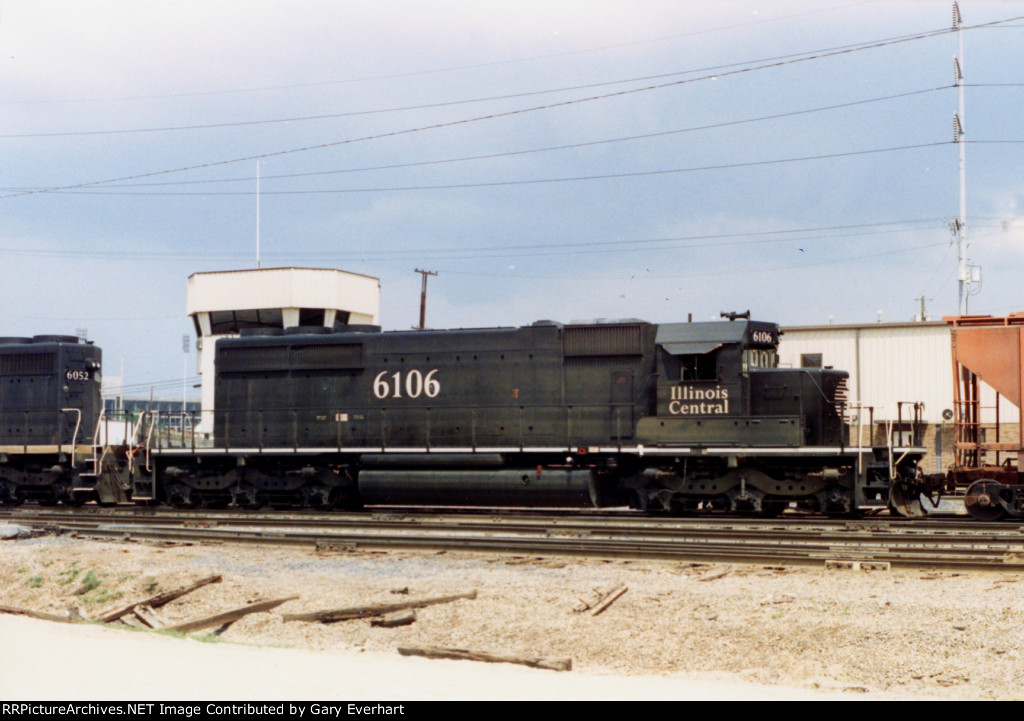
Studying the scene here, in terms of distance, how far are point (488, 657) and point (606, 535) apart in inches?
279

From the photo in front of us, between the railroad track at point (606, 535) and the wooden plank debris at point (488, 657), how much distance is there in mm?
4923

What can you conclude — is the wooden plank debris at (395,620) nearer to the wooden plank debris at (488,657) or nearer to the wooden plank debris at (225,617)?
the wooden plank debris at (225,617)

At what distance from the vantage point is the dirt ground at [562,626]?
6602 millimetres

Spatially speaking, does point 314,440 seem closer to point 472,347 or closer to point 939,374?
point 472,347

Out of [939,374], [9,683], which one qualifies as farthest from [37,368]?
[939,374]

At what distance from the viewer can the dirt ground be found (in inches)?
260

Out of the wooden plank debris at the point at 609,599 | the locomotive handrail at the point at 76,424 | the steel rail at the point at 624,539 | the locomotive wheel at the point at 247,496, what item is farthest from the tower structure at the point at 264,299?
the wooden plank debris at the point at 609,599

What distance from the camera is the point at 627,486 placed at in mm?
17562

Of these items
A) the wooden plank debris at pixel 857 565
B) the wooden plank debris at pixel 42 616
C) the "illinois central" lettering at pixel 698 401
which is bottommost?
the wooden plank debris at pixel 42 616

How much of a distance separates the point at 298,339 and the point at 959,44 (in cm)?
2125

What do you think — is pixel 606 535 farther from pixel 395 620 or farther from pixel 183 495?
pixel 183 495

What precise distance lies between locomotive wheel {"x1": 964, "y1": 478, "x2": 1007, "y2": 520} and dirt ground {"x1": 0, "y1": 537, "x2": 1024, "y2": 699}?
5.28 meters

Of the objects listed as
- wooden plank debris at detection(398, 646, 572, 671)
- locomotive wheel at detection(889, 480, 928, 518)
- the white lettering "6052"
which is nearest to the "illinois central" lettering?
locomotive wheel at detection(889, 480, 928, 518)

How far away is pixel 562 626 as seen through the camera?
360 inches
